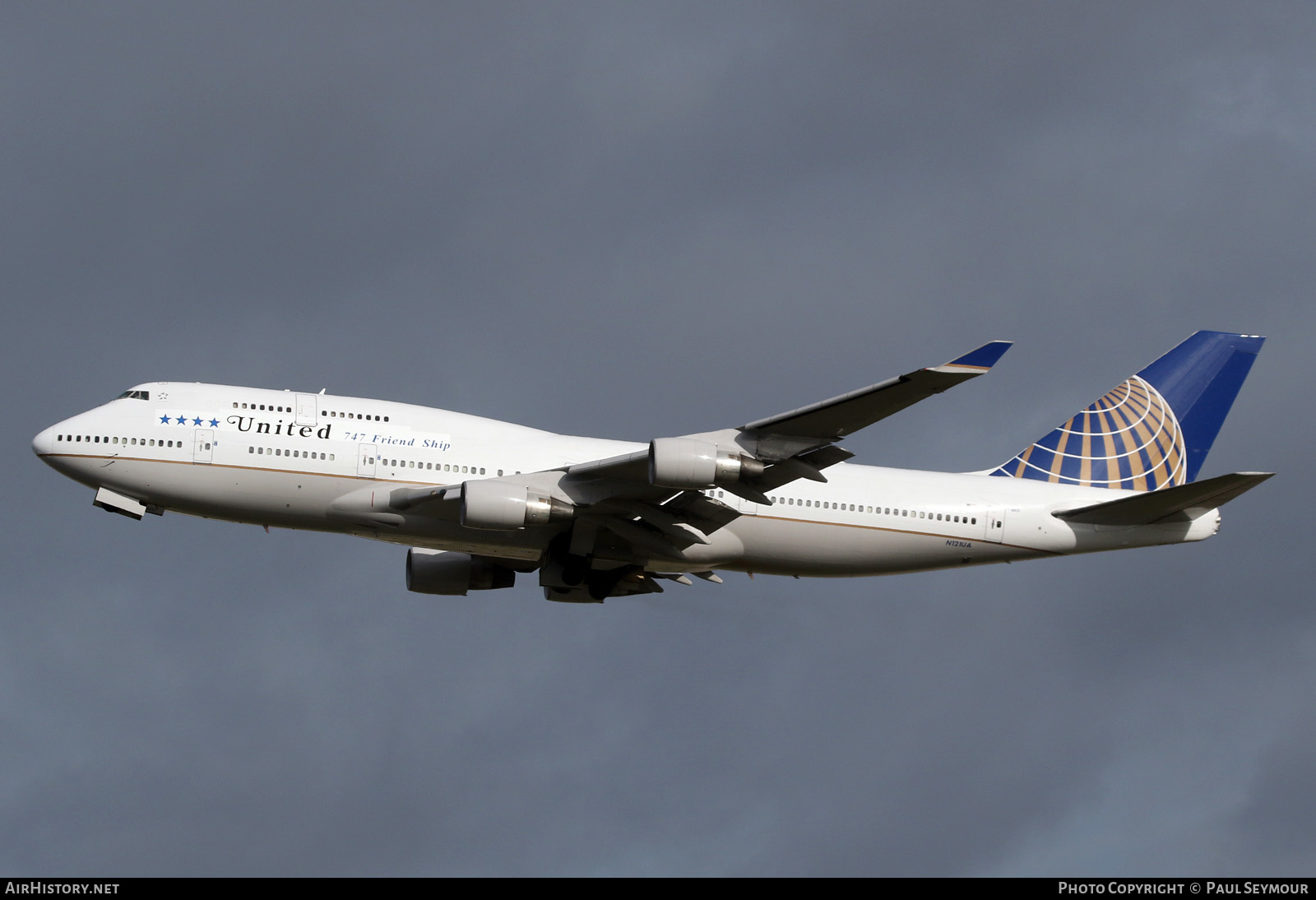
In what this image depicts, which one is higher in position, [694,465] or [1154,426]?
[1154,426]

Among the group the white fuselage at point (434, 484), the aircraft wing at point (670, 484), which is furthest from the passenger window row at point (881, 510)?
the aircraft wing at point (670, 484)

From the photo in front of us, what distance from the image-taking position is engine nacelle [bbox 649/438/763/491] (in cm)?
3553

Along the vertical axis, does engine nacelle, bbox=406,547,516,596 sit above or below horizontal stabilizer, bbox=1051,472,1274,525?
above

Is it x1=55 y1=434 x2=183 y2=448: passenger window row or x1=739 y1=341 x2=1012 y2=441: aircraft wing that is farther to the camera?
x1=55 y1=434 x2=183 y2=448: passenger window row

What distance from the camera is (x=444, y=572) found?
44500 mm

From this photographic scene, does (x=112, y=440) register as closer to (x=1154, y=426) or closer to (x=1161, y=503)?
(x=1161, y=503)

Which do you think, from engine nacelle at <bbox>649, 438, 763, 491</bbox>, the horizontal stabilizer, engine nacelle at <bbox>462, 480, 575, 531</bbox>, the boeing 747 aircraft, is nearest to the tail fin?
the boeing 747 aircraft

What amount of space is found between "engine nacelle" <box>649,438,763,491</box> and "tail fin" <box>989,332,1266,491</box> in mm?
13024

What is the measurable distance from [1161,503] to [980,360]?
502 inches

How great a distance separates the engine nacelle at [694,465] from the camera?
35.5 meters

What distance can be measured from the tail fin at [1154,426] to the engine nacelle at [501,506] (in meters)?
15.7

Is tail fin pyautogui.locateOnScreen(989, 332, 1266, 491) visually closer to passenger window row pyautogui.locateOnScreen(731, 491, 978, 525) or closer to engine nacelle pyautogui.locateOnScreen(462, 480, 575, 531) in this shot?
passenger window row pyautogui.locateOnScreen(731, 491, 978, 525)

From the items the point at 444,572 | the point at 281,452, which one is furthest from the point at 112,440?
the point at 444,572
